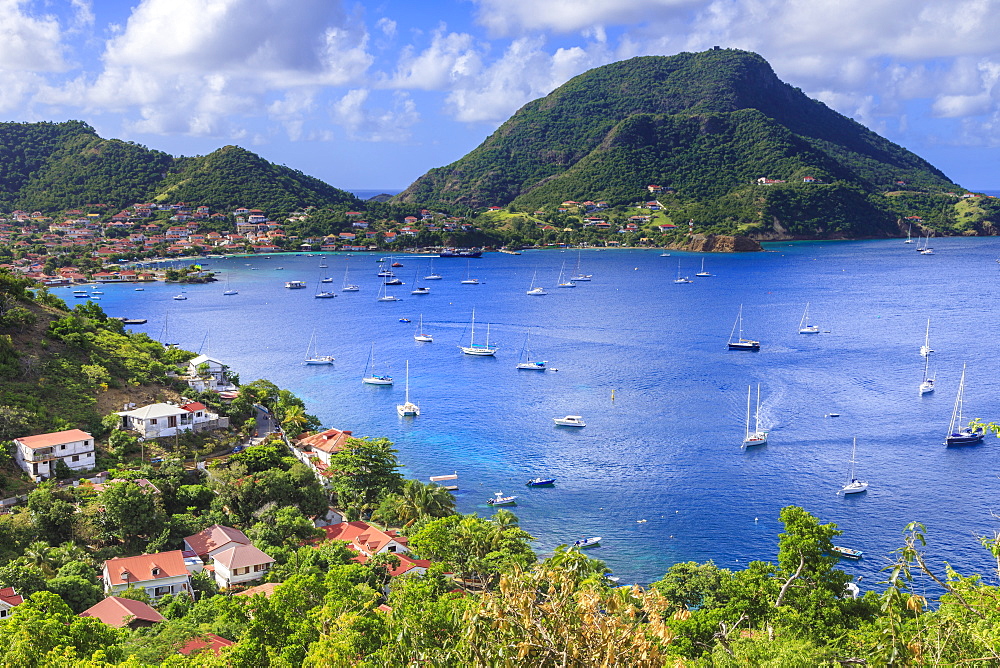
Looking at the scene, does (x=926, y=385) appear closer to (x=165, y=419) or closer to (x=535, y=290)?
(x=165, y=419)

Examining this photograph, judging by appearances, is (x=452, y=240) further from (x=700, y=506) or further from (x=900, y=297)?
(x=700, y=506)

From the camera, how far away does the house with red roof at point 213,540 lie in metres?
23.3

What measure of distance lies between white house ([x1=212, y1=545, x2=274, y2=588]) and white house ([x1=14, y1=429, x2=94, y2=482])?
868 cm

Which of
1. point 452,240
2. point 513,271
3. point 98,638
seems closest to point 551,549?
point 98,638

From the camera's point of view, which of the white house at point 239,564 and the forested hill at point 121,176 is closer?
the white house at point 239,564

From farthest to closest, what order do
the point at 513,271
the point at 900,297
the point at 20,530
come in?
the point at 513,271 < the point at 900,297 < the point at 20,530

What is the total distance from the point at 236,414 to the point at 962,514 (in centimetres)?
3112

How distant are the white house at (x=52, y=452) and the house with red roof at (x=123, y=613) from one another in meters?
10.1

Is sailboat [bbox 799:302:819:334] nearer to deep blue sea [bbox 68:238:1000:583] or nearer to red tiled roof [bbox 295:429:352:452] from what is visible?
deep blue sea [bbox 68:238:1000:583]

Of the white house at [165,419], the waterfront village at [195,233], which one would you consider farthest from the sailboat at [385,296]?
the white house at [165,419]

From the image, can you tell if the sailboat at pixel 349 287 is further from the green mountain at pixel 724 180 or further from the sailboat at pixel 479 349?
the green mountain at pixel 724 180

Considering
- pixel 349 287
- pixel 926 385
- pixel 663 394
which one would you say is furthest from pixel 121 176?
pixel 926 385

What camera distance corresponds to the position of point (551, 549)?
27.3 m

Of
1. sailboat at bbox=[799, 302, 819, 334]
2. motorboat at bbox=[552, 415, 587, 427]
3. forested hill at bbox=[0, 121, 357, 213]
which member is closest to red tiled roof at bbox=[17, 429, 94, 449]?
motorboat at bbox=[552, 415, 587, 427]
